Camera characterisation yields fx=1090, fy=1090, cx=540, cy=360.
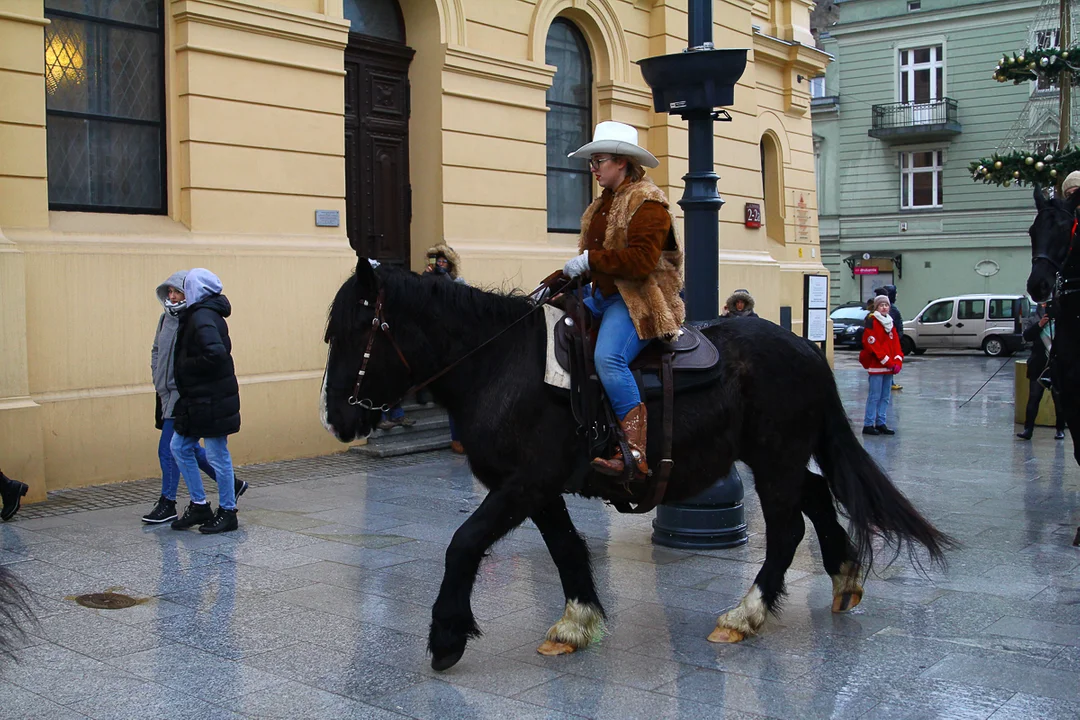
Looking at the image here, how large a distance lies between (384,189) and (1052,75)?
13.8m

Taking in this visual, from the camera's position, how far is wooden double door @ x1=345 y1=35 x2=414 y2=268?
13.0 m

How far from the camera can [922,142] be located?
1676 inches

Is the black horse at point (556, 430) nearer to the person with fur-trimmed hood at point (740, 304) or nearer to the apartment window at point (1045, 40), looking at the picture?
the person with fur-trimmed hood at point (740, 304)

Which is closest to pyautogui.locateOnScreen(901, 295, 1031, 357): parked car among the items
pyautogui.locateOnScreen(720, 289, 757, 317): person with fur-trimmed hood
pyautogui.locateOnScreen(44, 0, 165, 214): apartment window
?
pyautogui.locateOnScreen(720, 289, 757, 317): person with fur-trimmed hood

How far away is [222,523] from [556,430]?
3.88 metres

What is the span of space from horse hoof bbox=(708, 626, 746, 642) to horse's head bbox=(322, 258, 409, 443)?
2.03 m

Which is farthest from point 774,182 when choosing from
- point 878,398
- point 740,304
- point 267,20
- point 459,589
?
point 459,589

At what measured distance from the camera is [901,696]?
15.5ft

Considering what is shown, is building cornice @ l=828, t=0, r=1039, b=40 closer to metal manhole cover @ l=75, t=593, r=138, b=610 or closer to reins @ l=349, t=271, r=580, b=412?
reins @ l=349, t=271, r=580, b=412

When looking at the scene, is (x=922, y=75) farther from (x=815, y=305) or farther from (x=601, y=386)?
(x=601, y=386)

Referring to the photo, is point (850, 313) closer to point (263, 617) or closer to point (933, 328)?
point (933, 328)

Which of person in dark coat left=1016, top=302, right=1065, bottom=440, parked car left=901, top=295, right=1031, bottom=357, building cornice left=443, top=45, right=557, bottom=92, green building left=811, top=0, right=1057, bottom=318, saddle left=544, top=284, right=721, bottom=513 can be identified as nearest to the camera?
saddle left=544, top=284, right=721, bottom=513

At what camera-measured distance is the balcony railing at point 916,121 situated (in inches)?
1626

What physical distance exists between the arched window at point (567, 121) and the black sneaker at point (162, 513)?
8.04 m
